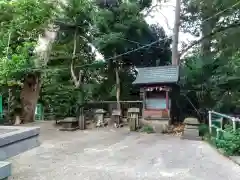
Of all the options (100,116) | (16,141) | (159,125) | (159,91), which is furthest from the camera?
(100,116)

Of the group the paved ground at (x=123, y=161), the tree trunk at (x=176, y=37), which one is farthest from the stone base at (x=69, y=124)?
the tree trunk at (x=176, y=37)

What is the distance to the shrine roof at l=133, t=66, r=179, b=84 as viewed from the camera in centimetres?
834

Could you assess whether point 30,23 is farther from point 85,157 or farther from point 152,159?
point 152,159

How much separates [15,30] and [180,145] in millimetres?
7605

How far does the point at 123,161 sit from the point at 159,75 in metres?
4.63

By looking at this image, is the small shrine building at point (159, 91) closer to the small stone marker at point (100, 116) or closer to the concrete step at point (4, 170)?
the small stone marker at point (100, 116)

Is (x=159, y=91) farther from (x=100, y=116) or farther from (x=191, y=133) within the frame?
(x=100, y=116)

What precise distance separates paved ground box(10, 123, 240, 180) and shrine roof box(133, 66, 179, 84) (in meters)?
2.15

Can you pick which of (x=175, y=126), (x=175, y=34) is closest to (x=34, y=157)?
(x=175, y=126)

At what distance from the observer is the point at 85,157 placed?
505 centimetres

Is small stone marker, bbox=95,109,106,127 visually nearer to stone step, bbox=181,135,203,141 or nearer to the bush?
stone step, bbox=181,135,203,141

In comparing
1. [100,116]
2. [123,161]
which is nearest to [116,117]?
[100,116]

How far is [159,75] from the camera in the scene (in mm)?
8742

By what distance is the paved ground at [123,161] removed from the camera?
12.6ft
